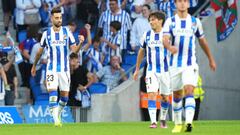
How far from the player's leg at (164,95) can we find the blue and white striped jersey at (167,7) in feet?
25.8

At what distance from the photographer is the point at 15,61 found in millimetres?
28094

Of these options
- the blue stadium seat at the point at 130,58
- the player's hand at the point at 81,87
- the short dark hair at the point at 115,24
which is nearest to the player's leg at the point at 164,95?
the player's hand at the point at 81,87

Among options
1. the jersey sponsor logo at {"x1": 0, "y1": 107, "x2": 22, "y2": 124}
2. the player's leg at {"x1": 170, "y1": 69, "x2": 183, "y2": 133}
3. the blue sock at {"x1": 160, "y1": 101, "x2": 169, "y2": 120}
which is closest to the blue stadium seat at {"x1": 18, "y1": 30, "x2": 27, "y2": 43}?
the jersey sponsor logo at {"x1": 0, "y1": 107, "x2": 22, "y2": 124}

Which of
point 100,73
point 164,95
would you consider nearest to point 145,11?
point 100,73

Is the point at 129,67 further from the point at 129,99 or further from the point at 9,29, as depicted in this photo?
the point at 9,29

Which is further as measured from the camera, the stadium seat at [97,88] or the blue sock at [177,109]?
the stadium seat at [97,88]

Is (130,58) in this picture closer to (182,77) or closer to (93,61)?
(93,61)

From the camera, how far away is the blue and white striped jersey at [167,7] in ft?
98.0

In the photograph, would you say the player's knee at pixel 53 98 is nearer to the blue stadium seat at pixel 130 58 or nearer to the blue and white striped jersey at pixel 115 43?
the blue and white striped jersey at pixel 115 43

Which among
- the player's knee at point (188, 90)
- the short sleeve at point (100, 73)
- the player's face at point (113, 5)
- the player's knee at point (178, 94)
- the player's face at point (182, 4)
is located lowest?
the short sleeve at point (100, 73)

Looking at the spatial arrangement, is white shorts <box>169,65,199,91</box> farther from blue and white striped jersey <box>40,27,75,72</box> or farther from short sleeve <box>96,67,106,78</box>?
short sleeve <box>96,67,106,78</box>

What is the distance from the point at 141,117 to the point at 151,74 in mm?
6555

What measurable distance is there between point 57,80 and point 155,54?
2027 millimetres

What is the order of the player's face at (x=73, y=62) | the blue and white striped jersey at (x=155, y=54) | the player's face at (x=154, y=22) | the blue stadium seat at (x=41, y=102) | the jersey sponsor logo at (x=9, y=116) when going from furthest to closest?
the blue stadium seat at (x=41, y=102), the player's face at (x=73, y=62), the jersey sponsor logo at (x=9, y=116), the blue and white striped jersey at (x=155, y=54), the player's face at (x=154, y=22)
